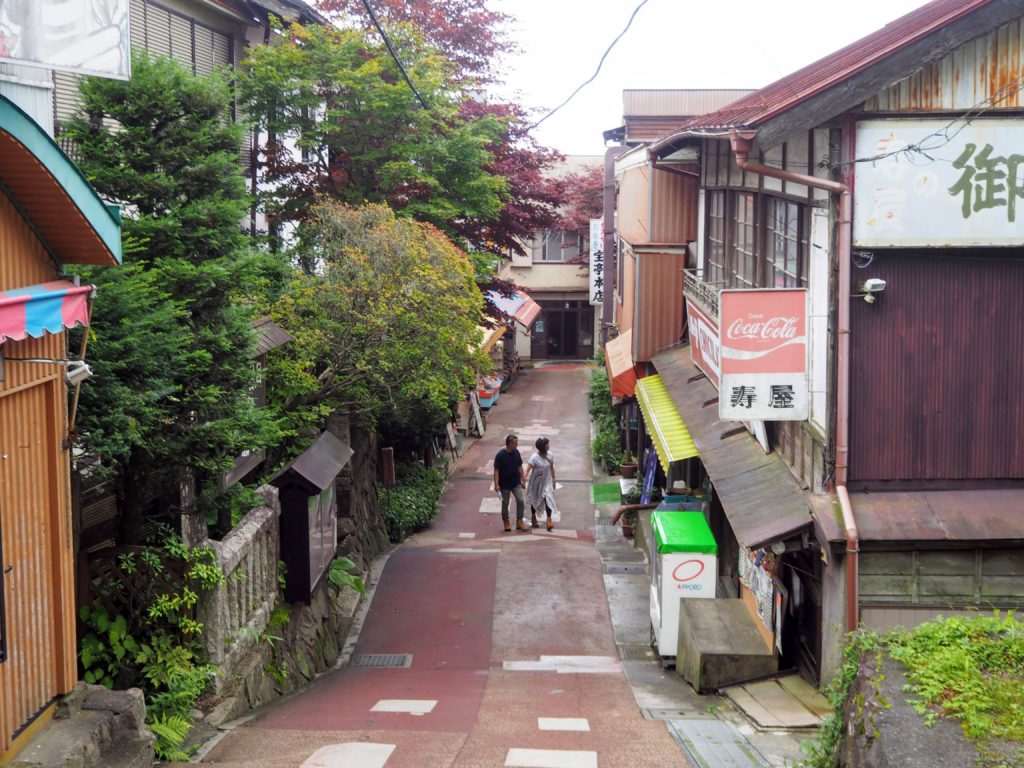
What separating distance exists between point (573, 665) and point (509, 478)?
861 cm

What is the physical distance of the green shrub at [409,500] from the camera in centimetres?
2169

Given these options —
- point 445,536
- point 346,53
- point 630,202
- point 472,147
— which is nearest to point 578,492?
point 445,536

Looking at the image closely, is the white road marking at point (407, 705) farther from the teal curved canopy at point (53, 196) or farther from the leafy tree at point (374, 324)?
the teal curved canopy at point (53, 196)

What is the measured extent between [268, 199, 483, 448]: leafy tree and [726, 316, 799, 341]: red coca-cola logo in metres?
5.27

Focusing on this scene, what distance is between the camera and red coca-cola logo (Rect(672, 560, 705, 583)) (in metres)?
13.2

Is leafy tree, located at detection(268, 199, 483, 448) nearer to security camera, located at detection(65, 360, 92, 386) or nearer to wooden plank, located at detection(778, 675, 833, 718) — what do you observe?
wooden plank, located at detection(778, 675, 833, 718)

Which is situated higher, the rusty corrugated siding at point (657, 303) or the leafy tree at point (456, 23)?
the leafy tree at point (456, 23)

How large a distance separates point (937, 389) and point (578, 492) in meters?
16.3

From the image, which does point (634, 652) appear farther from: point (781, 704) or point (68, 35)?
point (68, 35)

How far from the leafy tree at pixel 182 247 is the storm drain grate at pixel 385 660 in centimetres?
439

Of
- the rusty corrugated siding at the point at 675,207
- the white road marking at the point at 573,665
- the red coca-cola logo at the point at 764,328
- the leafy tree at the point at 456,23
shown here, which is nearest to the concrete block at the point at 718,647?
the white road marking at the point at 573,665

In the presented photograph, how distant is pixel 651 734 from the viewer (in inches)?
402

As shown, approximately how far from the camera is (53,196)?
24.2 feet

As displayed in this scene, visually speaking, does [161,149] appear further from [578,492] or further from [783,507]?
[578,492]
